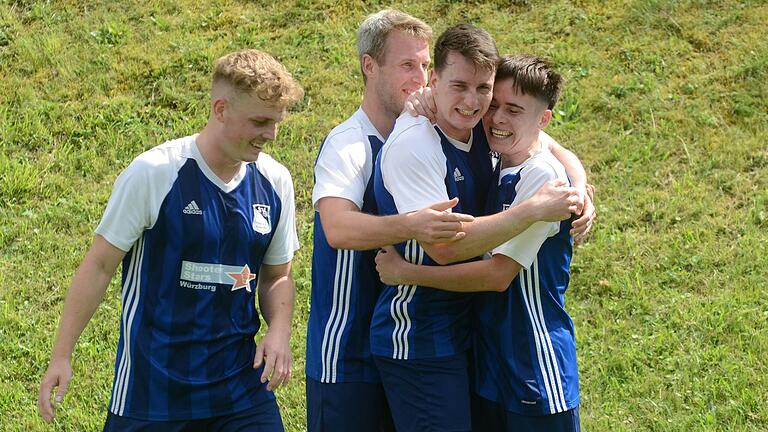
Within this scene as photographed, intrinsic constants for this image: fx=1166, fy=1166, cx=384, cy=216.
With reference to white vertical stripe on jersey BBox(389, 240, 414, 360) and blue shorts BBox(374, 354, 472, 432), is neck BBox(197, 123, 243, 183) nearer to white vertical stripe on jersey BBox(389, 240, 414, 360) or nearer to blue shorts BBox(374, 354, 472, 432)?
white vertical stripe on jersey BBox(389, 240, 414, 360)

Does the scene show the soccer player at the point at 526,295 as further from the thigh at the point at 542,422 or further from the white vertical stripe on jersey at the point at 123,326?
the white vertical stripe on jersey at the point at 123,326

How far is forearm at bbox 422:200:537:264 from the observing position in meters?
4.42

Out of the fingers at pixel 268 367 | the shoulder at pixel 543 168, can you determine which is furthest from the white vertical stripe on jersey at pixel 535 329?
the fingers at pixel 268 367

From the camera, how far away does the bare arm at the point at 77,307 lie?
15.2 feet

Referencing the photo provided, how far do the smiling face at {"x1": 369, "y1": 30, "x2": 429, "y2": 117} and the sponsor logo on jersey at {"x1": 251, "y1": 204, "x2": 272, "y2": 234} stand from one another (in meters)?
Answer: 0.71

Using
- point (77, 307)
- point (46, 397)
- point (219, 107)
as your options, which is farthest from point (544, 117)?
point (46, 397)

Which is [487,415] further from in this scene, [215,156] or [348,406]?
[215,156]

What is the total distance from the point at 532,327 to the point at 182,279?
144cm

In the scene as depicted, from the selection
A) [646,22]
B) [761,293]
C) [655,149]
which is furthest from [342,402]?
[646,22]

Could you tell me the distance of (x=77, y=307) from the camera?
470 centimetres

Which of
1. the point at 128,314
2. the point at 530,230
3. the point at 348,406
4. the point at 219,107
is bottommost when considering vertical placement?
the point at 348,406

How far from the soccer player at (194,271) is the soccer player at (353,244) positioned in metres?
0.22

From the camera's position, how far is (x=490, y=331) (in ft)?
15.7

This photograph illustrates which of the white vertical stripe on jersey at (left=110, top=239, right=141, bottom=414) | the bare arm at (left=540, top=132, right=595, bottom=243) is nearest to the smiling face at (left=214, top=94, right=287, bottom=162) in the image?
the white vertical stripe on jersey at (left=110, top=239, right=141, bottom=414)
